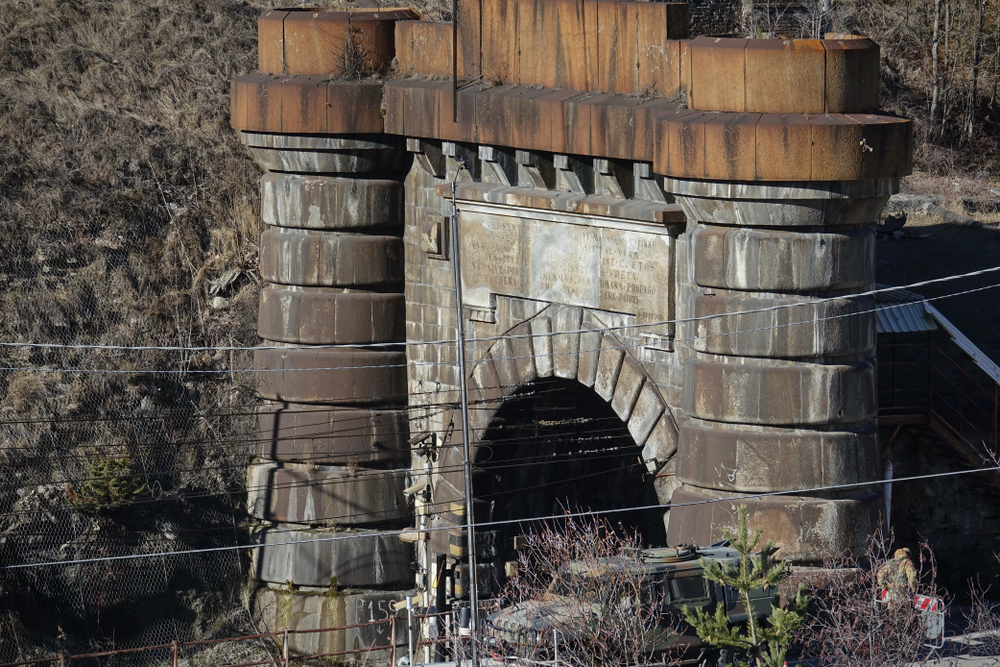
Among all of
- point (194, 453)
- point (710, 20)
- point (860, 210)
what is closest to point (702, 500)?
point (860, 210)

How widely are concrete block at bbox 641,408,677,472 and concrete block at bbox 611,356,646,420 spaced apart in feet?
1.29

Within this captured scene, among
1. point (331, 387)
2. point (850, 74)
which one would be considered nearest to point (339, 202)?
point (331, 387)

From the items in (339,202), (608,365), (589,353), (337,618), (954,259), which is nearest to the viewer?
(608,365)

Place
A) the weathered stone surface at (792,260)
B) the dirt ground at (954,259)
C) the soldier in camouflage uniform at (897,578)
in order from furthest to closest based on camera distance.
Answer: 1. the dirt ground at (954,259)
2. the soldier in camouflage uniform at (897,578)
3. the weathered stone surface at (792,260)

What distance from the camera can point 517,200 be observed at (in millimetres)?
18188

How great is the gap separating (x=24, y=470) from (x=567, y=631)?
10.7m

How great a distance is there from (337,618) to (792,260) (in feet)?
28.3

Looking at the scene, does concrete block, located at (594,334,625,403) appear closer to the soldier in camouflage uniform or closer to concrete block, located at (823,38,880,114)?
the soldier in camouflage uniform

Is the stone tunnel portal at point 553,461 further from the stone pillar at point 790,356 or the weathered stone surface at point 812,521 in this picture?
the weathered stone surface at point 812,521

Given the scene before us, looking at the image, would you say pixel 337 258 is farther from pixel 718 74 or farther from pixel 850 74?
pixel 850 74

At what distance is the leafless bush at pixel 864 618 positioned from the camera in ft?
48.9

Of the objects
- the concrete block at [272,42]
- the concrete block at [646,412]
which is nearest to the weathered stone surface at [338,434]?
the concrete block at [272,42]

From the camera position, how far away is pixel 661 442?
16781 millimetres

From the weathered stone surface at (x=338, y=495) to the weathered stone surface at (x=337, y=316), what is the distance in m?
1.71
